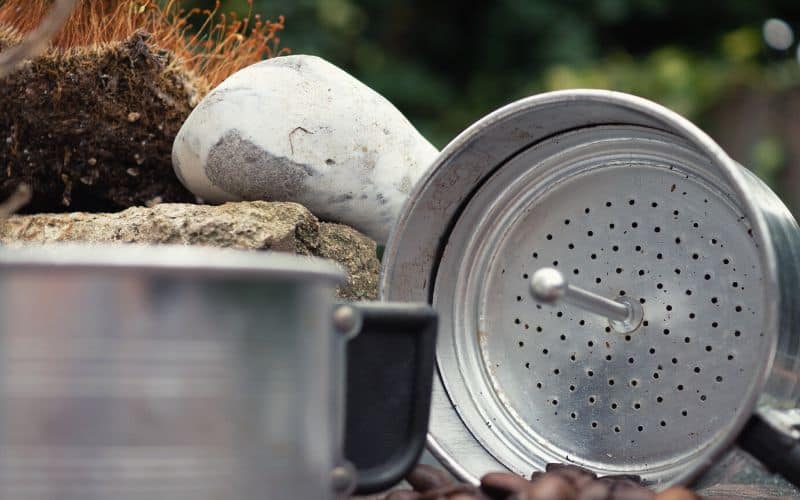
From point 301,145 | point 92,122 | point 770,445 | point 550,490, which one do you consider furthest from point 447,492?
point 92,122

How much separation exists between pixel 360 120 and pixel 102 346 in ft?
3.55

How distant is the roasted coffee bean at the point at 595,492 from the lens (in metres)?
1.24

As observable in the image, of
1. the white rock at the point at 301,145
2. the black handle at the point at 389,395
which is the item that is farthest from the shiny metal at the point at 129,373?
the white rock at the point at 301,145

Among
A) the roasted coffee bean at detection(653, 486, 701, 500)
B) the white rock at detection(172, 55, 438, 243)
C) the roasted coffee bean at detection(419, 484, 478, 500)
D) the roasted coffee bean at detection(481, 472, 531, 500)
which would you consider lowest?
the roasted coffee bean at detection(419, 484, 478, 500)

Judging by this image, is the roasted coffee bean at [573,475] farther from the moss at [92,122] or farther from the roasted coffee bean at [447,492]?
the moss at [92,122]

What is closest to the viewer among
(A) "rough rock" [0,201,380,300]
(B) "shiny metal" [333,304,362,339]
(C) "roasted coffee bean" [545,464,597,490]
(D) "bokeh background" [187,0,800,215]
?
(B) "shiny metal" [333,304,362,339]

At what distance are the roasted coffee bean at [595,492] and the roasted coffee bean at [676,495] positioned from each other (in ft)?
0.20

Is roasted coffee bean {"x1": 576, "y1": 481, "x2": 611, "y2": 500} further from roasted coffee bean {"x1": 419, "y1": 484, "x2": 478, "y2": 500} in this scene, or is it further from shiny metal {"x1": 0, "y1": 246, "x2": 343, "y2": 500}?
shiny metal {"x1": 0, "y1": 246, "x2": 343, "y2": 500}

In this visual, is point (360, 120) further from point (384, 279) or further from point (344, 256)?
point (384, 279)

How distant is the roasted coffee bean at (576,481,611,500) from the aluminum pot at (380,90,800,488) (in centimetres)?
25

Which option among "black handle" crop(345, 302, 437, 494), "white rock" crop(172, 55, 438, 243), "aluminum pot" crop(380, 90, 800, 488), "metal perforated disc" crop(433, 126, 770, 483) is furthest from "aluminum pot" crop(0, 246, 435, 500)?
"white rock" crop(172, 55, 438, 243)

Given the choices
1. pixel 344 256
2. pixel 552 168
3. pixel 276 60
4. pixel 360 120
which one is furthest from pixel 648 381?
pixel 276 60

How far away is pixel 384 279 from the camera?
1617 millimetres

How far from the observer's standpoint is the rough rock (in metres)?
1.62
